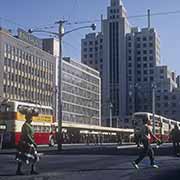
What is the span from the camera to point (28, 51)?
123 metres

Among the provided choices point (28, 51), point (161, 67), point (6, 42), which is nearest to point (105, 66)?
point (161, 67)

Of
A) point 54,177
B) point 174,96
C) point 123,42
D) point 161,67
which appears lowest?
point 54,177

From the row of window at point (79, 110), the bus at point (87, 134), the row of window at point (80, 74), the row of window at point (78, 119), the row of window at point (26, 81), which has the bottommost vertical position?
the bus at point (87, 134)

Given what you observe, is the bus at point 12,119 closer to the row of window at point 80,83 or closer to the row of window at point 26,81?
the row of window at point 26,81

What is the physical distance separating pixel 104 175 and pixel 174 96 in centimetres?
11653

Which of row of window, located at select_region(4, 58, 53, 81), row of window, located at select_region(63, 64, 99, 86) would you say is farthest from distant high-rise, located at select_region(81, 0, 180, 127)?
row of window, located at select_region(4, 58, 53, 81)

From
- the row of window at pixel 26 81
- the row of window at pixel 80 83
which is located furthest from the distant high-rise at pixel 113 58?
the row of window at pixel 26 81

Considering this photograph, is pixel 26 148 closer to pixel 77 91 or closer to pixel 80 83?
Result: pixel 77 91

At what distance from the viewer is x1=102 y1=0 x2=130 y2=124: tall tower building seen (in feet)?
458

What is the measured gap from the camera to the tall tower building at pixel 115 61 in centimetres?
13962

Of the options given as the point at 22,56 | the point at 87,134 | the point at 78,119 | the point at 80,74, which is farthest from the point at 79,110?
the point at 87,134

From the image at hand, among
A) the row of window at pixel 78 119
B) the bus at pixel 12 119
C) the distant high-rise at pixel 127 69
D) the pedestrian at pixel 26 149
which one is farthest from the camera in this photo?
the row of window at pixel 78 119

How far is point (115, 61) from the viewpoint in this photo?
481 feet

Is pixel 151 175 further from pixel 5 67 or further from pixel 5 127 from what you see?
pixel 5 67
